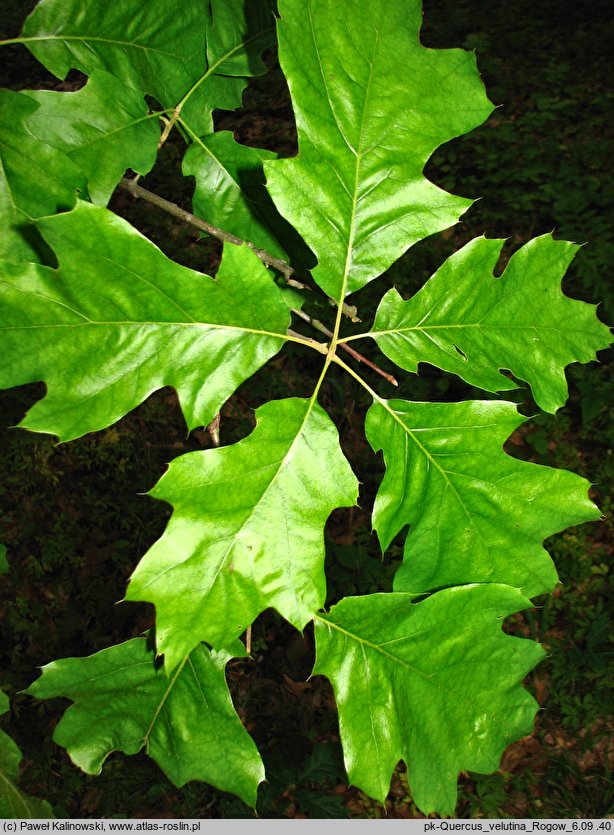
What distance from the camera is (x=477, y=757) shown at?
3.15ft

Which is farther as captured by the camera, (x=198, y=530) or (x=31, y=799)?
(x=31, y=799)

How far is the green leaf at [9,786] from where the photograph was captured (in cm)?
137

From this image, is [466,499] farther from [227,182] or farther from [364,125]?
[227,182]

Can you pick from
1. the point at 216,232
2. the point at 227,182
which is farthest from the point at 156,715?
the point at 227,182

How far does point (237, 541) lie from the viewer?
0.85 meters

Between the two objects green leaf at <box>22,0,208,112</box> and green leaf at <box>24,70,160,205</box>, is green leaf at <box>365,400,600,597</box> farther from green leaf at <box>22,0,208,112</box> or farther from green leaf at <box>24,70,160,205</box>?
green leaf at <box>22,0,208,112</box>

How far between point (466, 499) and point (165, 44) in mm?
952

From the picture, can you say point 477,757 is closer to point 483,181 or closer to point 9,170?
point 9,170

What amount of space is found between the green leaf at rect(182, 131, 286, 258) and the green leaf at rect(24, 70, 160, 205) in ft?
0.46

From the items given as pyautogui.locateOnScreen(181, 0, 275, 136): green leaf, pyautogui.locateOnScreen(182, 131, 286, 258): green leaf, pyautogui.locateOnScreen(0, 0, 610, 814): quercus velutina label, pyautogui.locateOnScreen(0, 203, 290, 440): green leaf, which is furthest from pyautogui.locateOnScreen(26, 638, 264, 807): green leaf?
pyautogui.locateOnScreen(181, 0, 275, 136): green leaf

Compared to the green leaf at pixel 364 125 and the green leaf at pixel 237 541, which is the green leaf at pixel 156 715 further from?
the green leaf at pixel 364 125

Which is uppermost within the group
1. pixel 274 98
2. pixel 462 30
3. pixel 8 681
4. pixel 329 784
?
pixel 274 98

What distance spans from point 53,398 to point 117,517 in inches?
128

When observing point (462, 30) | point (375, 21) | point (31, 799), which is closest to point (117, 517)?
point (31, 799)
